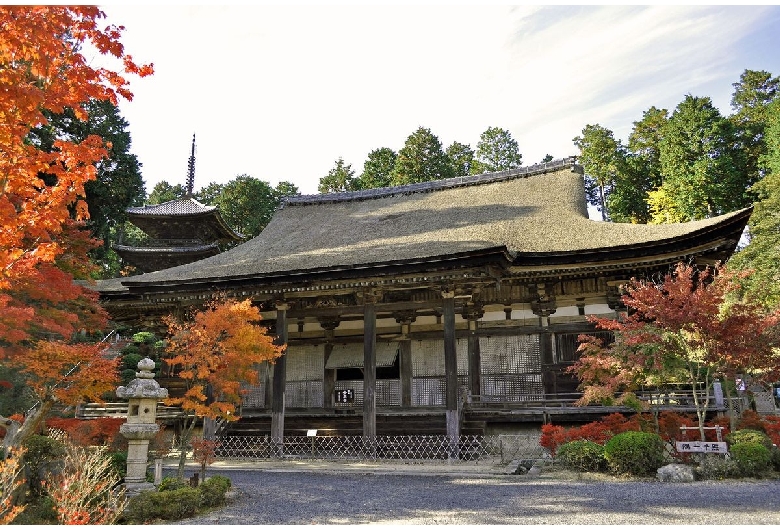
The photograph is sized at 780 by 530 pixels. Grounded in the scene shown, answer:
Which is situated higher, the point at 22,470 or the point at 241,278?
the point at 241,278

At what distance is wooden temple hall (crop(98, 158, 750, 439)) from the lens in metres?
14.0

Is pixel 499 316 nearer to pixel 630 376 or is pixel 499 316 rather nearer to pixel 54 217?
pixel 630 376

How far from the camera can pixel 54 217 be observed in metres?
8.50

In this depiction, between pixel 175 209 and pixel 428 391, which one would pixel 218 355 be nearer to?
pixel 428 391

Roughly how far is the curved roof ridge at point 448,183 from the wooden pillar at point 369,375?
939cm

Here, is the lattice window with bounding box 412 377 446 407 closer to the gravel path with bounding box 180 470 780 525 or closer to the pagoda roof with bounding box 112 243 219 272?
the gravel path with bounding box 180 470 780 525

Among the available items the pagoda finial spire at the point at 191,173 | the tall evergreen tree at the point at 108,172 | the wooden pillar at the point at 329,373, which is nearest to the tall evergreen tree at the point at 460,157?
the pagoda finial spire at the point at 191,173

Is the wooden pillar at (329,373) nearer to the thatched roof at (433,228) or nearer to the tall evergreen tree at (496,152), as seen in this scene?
the thatched roof at (433,228)

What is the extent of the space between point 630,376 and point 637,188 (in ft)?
108

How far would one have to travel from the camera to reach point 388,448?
566 inches

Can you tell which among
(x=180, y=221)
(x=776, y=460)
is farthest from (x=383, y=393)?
(x=180, y=221)

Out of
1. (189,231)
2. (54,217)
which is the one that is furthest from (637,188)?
(54,217)

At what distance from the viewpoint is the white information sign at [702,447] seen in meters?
9.71

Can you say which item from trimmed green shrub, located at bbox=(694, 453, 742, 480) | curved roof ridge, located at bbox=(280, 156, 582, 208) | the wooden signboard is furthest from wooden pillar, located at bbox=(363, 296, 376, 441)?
curved roof ridge, located at bbox=(280, 156, 582, 208)
